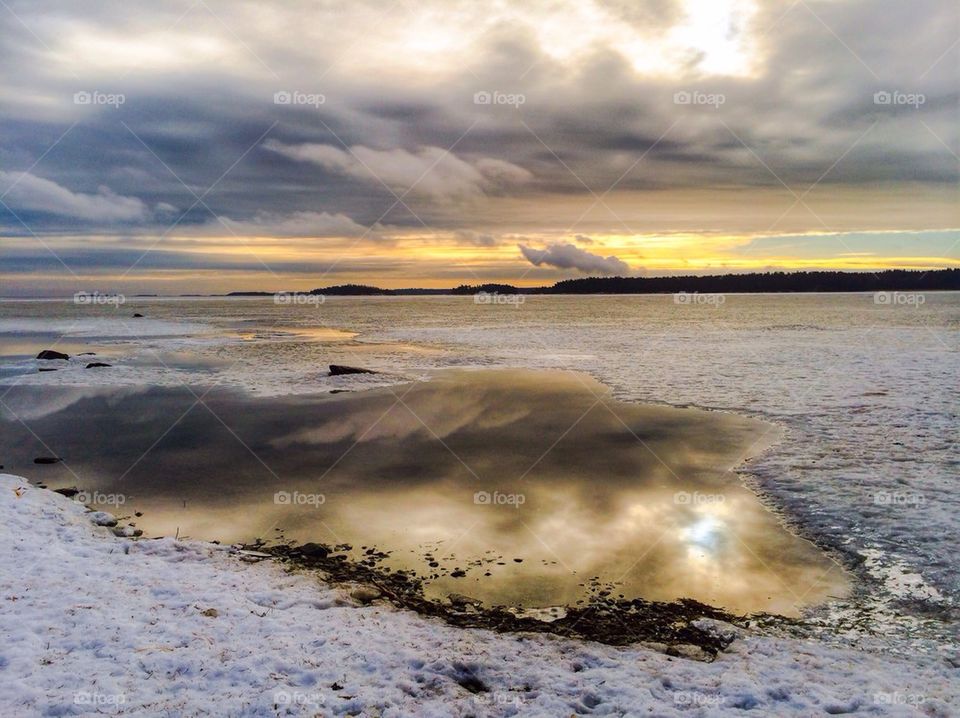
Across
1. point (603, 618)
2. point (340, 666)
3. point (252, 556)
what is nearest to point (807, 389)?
point (603, 618)

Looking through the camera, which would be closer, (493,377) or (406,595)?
(406,595)

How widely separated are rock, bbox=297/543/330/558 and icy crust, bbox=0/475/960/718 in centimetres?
128

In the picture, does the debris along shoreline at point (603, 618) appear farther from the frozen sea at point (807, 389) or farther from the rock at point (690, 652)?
the frozen sea at point (807, 389)

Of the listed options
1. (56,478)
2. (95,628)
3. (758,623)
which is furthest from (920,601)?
(56,478)

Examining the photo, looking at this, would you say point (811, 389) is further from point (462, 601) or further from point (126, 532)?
point (126, 532)

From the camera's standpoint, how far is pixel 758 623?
8.16 metres

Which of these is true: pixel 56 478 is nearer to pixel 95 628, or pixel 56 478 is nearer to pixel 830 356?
pixel 95 628

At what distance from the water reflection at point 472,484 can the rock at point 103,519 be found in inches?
22.0

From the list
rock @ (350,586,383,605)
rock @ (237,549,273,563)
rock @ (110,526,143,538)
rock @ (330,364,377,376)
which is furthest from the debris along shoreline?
rock @ (330,364,377,376)

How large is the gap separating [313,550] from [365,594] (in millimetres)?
1876

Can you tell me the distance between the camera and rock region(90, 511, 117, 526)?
11414mm

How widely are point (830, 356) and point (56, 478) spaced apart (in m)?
39.8

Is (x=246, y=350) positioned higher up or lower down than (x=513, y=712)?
higher up

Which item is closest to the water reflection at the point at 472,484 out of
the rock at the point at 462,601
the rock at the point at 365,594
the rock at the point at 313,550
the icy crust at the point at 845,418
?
the rock at the point at 462,601
